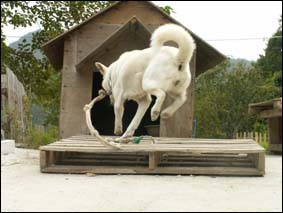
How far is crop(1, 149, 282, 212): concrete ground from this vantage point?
3.20 meters

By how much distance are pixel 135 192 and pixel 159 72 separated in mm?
1634

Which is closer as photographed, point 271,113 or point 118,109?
point 118,109

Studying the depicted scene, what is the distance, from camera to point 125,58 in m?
5.50

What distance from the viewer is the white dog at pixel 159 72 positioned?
4766 mm

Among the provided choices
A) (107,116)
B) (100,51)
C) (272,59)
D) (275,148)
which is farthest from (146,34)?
(272,59)

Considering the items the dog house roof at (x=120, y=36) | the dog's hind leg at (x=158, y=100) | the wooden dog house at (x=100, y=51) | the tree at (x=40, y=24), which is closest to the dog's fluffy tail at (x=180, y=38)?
the dog's hind leg at (x=158, y=100)

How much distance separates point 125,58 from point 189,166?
5.49 ft

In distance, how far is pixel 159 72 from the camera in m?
4.88

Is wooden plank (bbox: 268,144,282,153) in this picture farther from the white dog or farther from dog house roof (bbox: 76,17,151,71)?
the white dog

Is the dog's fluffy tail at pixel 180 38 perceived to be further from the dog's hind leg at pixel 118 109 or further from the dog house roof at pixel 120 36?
the dog house roof at pixel 120 36

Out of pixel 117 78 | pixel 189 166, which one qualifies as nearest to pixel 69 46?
pixel 117 78

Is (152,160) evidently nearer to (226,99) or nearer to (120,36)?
(120,36)

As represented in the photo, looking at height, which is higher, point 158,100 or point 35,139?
point 158,100

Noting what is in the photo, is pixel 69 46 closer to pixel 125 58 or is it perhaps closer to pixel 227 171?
pixel 125 58
